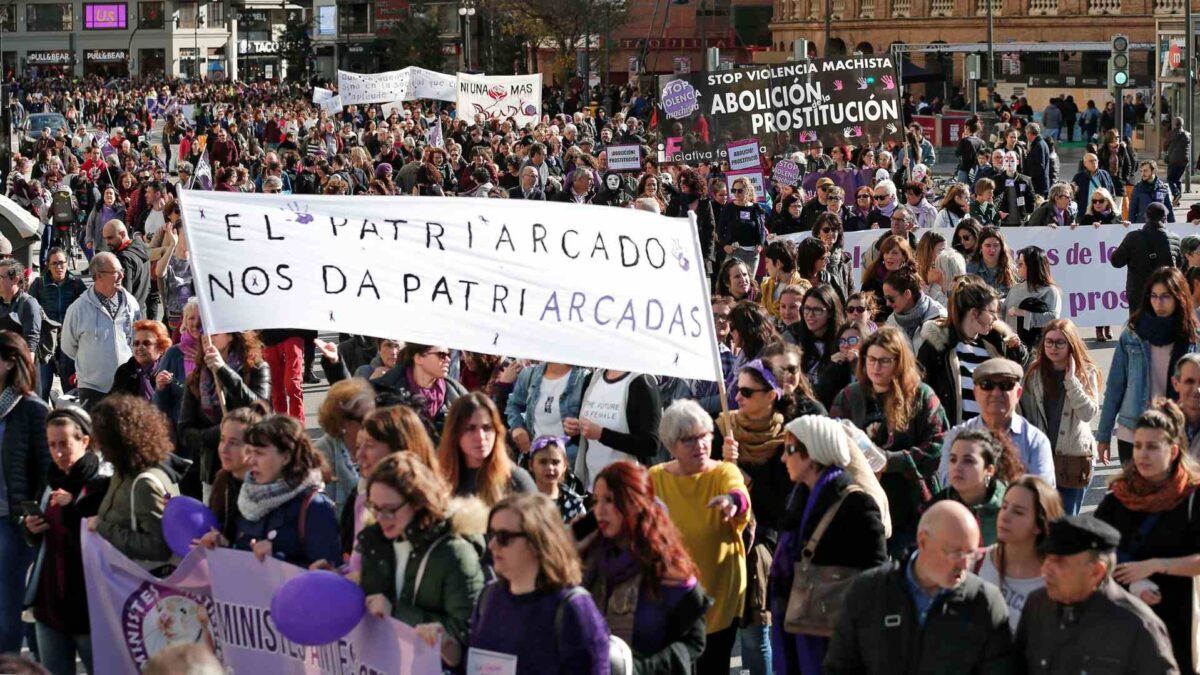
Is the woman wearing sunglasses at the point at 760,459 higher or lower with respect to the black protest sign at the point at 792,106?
lower

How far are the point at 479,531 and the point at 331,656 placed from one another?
76cm

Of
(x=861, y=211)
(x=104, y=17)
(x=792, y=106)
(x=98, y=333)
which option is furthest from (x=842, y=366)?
(x=104, y=17)

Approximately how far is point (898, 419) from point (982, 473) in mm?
1440

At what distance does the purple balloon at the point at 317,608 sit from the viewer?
5.95 meters

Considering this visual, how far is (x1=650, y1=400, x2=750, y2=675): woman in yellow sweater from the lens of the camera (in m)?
6.73

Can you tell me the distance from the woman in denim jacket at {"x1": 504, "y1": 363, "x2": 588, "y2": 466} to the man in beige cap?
5.31 feet

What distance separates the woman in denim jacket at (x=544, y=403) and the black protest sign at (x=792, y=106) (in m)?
12.7

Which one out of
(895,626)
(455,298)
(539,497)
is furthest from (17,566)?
(895,626)

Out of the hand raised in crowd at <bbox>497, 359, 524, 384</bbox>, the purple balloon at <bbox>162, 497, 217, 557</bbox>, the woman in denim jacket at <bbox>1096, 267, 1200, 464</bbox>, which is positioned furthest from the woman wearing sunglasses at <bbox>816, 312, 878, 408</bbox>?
the purple balloon at <bbox>162, 497, 217, 557</bbox>

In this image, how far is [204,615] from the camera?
7004 millimetres

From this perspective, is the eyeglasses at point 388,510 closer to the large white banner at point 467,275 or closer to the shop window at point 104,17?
the large white banner at point 467,275

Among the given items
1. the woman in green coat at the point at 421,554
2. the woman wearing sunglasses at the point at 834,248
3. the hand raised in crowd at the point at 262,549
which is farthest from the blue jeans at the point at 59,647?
the woman wearing sunglasses at the point at 834,248

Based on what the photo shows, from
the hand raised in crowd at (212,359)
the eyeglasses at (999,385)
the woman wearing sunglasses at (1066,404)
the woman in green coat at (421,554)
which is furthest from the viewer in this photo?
the woman wearing sunglasses at (1066,404)

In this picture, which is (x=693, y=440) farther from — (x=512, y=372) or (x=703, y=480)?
(x=512, y=372)
